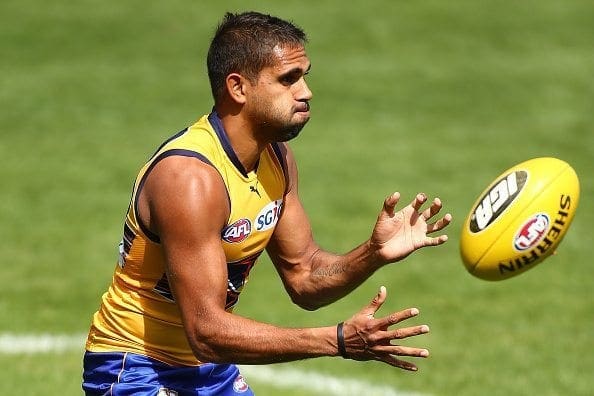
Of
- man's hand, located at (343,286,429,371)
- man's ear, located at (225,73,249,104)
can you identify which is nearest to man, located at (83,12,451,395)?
man's ear, located at (225,73,249,104)

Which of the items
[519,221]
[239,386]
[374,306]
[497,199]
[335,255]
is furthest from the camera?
[497,199]

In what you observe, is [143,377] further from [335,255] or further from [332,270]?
[335,255]

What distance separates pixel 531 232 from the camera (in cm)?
782

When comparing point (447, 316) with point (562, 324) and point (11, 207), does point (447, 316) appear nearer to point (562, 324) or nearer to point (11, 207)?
point (562, 324)

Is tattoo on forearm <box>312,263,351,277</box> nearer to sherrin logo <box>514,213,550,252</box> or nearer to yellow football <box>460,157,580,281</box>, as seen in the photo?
yellow football <box>460,157,580,281</box>

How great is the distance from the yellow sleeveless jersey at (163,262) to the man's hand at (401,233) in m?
0.65

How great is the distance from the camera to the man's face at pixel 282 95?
6.78 metres

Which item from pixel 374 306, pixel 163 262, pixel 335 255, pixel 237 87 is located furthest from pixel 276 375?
pixel 374 306

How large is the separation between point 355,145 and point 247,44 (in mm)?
9334

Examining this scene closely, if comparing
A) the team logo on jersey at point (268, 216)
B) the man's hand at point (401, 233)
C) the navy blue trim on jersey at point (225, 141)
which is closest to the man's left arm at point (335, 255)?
the man's hand at point (401, 233)

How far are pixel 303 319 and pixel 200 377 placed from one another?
15.1 ft

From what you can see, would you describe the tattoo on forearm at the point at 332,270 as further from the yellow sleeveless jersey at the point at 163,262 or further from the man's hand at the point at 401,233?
the yellow sleeveless jersey at the point at 163,262

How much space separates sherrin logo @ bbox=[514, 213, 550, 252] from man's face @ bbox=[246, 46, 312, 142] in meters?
1.82

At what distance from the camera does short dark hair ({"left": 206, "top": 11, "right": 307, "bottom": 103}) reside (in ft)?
22.3
